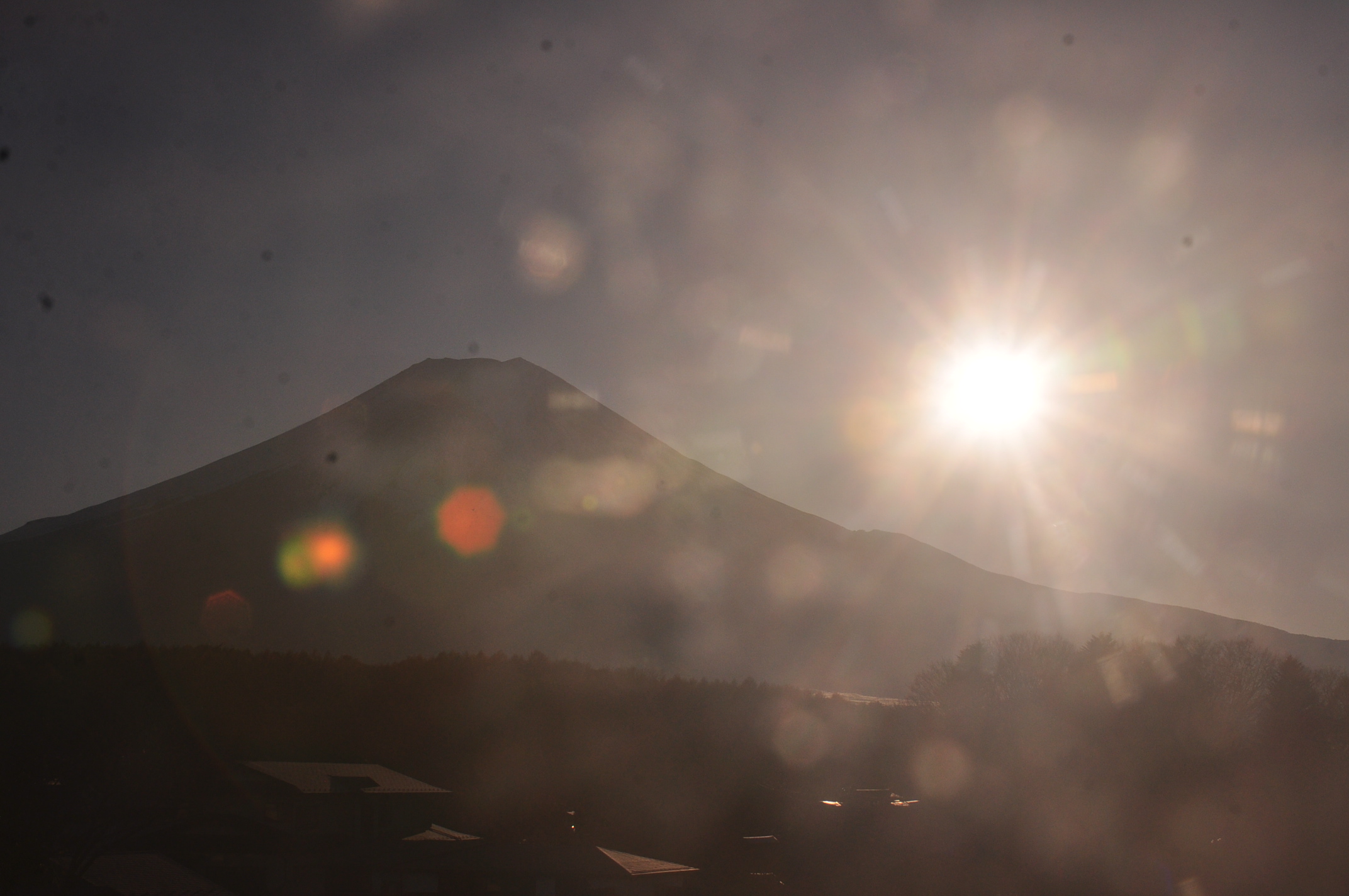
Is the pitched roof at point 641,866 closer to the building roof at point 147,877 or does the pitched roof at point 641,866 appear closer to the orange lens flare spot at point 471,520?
the building roof at point 147,877

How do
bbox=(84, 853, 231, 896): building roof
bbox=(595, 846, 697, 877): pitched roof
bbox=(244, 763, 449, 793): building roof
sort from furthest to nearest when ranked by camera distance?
bbox=(244, 763, 449, 793): building roof < bbox=(595, 846, 697, 877): pitched roof < bbox=(84, 853, 231, 896): building roof

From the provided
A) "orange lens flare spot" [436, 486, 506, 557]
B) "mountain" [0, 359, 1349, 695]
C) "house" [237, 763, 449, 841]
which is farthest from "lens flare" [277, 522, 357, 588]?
"house" [237, 763, 449, 841]

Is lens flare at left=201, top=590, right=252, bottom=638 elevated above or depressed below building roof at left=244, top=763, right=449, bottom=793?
above

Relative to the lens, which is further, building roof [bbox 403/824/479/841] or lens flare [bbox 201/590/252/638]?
lens flare [bbox 201/590/252/638]

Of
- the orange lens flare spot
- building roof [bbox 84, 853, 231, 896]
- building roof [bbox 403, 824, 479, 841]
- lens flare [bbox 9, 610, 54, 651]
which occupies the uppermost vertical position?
the orange lens flare spot

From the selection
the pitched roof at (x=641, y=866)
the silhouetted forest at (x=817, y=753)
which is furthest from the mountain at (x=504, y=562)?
the pitched roof at (x=641, y=866)

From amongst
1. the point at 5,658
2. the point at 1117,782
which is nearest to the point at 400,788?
the point at 5,658

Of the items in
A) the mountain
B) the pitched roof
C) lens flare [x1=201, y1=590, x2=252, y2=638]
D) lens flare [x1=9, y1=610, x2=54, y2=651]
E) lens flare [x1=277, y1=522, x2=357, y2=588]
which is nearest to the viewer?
the pitched roof

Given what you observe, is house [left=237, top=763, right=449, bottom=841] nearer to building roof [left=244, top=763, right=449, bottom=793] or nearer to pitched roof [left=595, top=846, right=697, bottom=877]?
building roof [left=244, top=763, right=449, bottom=793]
